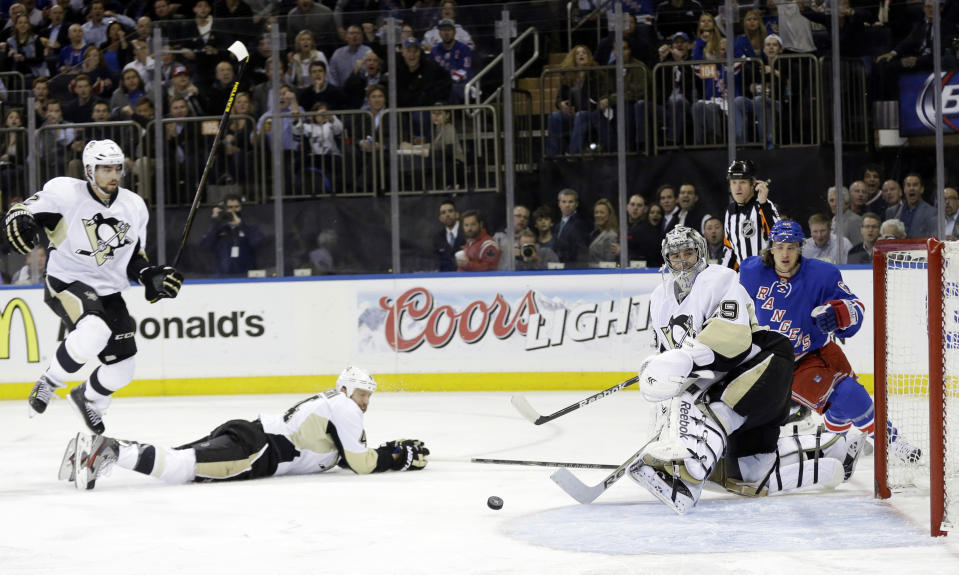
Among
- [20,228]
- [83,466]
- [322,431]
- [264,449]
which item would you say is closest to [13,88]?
[20,228]

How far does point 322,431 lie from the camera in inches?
197

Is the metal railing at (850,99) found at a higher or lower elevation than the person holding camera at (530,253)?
higher

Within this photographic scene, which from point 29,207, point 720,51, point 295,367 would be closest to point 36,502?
point 29,207

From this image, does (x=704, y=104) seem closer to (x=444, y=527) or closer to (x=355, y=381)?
(x=355, y=381)

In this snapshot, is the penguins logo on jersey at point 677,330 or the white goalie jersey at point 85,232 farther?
the white goalie jersey at point 85,232

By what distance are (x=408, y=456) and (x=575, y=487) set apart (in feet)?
3.43

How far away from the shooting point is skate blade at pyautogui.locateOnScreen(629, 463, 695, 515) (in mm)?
4164

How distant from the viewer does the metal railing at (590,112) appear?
877cm

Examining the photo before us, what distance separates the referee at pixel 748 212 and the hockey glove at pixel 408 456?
2.01 m

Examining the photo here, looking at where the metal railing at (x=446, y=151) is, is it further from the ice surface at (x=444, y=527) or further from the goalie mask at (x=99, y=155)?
the goalie mask at (x=99, y=155)

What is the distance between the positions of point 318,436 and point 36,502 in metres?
1.07

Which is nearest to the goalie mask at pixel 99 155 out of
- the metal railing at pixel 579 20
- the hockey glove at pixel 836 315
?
the hockey glove at pixel 836 315

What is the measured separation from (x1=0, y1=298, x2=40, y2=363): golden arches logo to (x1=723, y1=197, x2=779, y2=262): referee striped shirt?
16.5 feet

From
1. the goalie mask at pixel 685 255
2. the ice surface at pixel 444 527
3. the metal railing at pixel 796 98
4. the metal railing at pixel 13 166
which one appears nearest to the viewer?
the ice surface at pixel 444 527
